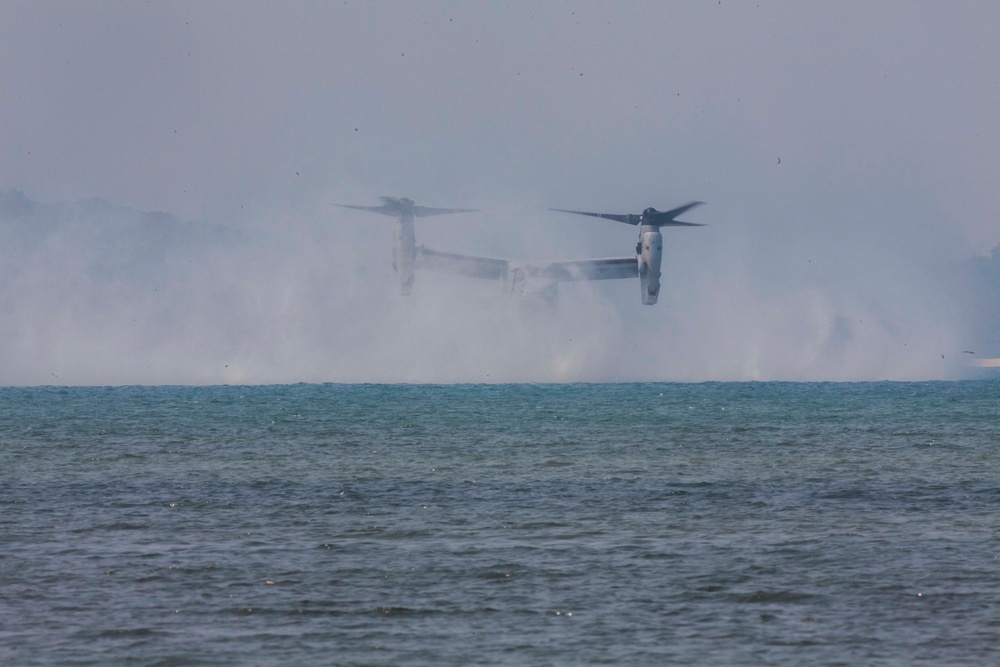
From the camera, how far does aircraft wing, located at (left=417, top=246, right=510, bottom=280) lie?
10306cm

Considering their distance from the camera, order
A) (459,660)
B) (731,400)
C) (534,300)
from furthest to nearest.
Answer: (534,300) < (731,400) < (459,660)

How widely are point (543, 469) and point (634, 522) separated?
14.4 m

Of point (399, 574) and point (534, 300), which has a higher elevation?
point (534, 300)

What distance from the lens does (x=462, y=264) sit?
110 metres

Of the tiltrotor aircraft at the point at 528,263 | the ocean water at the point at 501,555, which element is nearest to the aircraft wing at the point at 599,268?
the tiltrotor aircraft at the point at 528,263

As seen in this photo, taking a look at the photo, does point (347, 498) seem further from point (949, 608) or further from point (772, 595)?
point (949, 608)

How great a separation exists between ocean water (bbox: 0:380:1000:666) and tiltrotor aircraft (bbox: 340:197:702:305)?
108 feet

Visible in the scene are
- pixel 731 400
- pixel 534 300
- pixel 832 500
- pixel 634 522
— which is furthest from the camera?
pixel 534 300

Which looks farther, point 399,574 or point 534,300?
point 534,300

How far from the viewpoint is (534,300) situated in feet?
406

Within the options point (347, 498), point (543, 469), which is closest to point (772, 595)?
point (347, 498)

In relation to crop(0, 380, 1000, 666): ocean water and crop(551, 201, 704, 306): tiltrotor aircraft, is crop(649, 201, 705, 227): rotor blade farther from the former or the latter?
crop(0, 380, 1000, 666): ocean water

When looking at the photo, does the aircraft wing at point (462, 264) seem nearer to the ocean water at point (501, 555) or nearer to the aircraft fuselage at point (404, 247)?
the aircraft fuselage at point (404, 247)

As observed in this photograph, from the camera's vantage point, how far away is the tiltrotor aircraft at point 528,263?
85.1 metres
